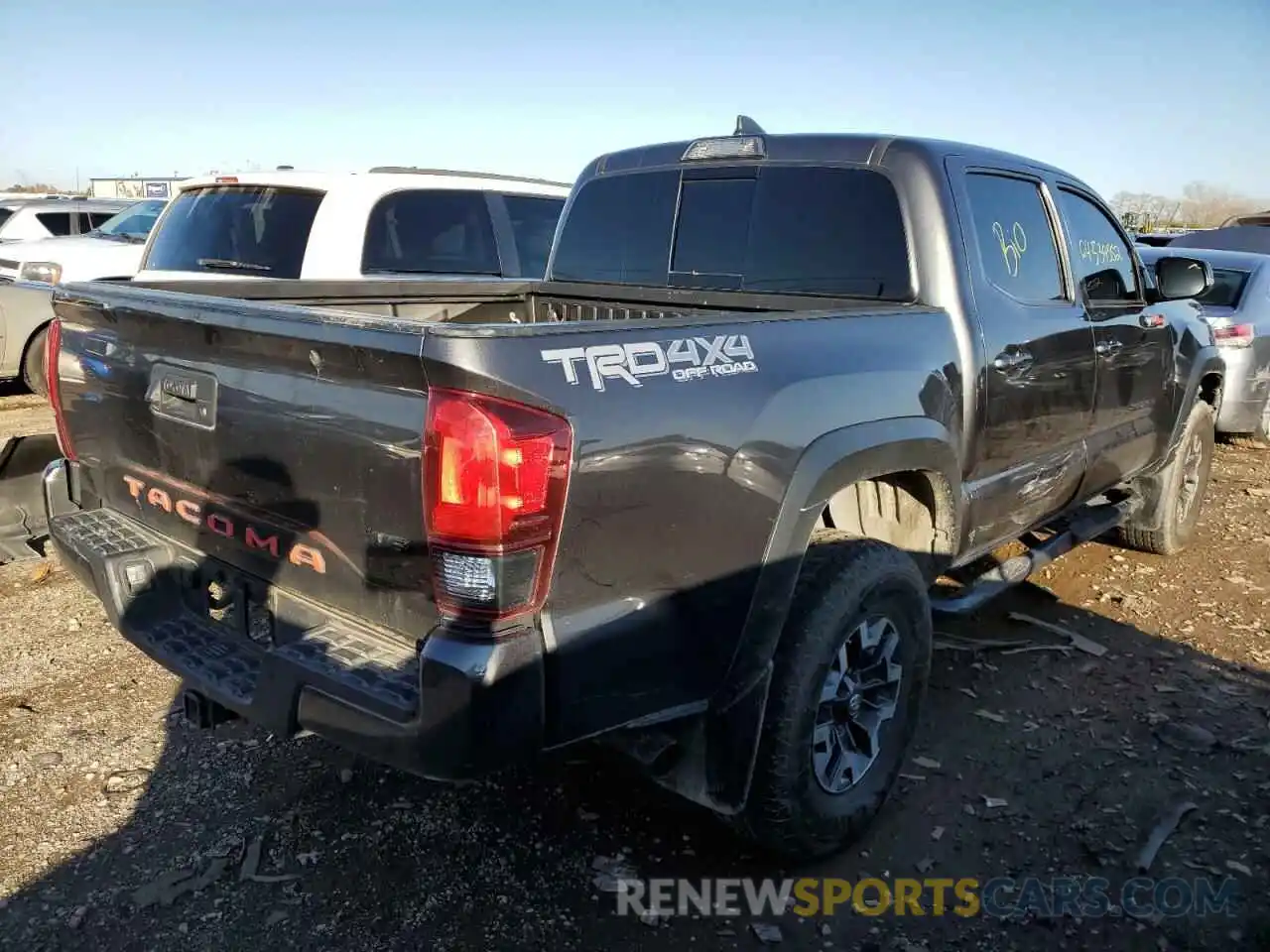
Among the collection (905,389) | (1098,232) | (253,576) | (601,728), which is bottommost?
(601,728)

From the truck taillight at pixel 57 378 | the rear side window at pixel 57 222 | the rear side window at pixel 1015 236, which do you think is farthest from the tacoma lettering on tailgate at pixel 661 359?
the rear side window at pixel 57 222

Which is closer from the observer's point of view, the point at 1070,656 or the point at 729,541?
the point at 729,541

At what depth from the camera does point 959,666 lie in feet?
13.9

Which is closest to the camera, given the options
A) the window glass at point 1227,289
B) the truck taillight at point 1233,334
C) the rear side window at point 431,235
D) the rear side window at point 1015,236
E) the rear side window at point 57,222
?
the rear side window at point 1015,236

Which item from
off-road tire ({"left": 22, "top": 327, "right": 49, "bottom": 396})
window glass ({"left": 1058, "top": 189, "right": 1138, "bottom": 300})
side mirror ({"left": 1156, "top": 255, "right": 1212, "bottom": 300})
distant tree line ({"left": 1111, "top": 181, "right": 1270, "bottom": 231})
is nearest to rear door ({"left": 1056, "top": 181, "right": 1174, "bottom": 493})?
window glass ({"left": 1058, "top": 189, "right": 1138, "bottom": 300})

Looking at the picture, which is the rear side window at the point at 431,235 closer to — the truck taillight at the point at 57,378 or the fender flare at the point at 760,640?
the truck taillight at the point at 57,378

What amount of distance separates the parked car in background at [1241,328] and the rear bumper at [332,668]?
23.1 feet

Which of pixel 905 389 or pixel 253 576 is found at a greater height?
pixel 905 389

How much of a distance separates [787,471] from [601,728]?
2.64ft

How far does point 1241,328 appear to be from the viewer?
288 inches

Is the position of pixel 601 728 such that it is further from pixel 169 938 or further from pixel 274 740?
pixel 274 740

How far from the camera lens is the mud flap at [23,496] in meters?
4.55

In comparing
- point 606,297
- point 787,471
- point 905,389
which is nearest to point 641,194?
point 606,297

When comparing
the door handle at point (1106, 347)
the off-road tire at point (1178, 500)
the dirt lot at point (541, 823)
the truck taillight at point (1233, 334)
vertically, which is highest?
the door handle at point (1106, 347)
